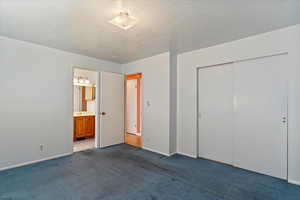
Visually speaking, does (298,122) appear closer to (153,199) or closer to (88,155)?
(153,199)

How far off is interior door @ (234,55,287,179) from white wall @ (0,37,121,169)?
12.1ft

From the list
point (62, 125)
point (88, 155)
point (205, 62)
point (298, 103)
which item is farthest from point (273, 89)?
point (62, 125)

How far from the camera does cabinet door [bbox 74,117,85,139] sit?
4.80m

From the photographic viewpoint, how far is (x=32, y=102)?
10.2 ft

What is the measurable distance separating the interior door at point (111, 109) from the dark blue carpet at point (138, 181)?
41.5 inches

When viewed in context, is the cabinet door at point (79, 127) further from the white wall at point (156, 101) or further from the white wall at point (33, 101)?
the white wall at point (156, 101)

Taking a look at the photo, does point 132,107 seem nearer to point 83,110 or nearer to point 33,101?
point 83,110

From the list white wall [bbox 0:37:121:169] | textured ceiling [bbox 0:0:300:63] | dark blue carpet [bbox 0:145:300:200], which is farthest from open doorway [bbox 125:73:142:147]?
textured ceiling [bbox 0:0:300:63]

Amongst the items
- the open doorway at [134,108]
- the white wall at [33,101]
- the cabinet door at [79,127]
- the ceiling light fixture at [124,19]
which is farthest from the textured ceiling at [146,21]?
the open doorway at [134,108]

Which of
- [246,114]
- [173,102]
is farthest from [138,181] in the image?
[246,114]

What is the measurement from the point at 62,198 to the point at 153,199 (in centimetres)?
120

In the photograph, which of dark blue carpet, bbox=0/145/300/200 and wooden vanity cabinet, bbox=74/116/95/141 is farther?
wooden vanity cabinet, bbox=74/116/95/141

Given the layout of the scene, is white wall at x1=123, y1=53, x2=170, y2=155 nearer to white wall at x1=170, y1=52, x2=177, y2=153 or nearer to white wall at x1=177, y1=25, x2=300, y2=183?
white wall at x1=170, y1=52, x2=177, y2=153

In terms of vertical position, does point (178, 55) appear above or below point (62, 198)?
above
